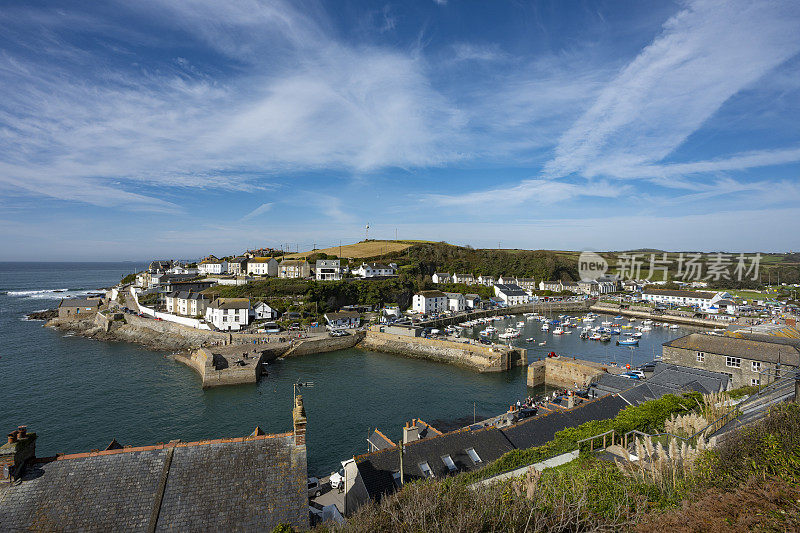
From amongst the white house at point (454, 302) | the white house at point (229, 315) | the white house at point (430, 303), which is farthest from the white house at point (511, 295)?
the white house at point (229, 315)

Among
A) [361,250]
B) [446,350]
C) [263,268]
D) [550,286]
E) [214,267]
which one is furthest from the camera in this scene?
[361,250]

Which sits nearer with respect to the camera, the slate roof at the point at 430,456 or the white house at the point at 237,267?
the slate roof at the point at 430,456

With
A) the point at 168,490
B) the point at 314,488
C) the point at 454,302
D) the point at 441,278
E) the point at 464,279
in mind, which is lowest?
the point at 314,488

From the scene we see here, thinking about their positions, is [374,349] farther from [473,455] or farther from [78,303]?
[78,303]

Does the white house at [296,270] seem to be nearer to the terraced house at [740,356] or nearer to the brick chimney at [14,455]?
the terraced house at [740,356]

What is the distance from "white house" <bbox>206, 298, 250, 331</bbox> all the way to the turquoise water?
7.60 m

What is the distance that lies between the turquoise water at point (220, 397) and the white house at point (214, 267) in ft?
115

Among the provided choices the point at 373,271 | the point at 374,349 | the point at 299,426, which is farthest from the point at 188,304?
the point at 299,426

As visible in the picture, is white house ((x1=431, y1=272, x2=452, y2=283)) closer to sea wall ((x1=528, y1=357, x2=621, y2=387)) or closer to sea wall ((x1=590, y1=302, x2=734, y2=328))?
sea wall ((x1=590, y1=302, x2=734, y2=328))

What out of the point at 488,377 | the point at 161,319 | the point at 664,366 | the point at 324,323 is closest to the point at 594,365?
the point at 664,366

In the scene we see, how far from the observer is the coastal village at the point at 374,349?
6973mm

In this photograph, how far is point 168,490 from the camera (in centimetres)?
707

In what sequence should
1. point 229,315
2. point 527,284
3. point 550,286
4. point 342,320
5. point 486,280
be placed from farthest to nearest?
point 550,286, point 527,284, point 486,280, point 342,320, point 229,315

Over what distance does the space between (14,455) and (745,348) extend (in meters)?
29.8
